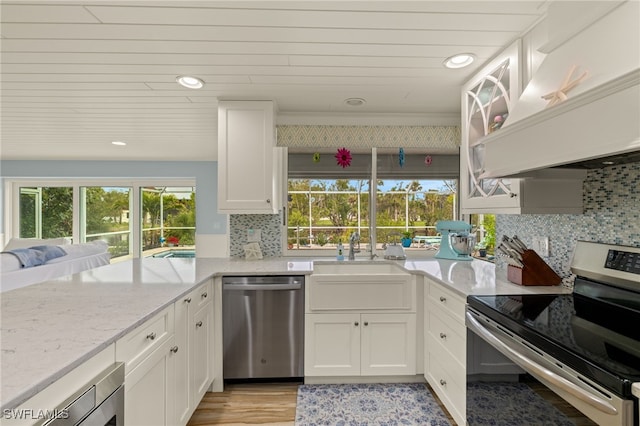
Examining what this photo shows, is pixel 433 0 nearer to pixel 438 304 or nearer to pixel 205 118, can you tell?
pixel 438 304

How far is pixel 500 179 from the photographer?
5.62 feet

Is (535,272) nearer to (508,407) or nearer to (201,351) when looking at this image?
(508,407)

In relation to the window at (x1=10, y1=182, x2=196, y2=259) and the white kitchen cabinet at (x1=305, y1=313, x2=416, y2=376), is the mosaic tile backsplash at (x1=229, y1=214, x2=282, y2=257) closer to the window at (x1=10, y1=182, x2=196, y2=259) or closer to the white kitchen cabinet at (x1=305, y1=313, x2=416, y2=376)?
the white kitchen cabinet at (x1=305, y1=313, x2=416, y2=376)

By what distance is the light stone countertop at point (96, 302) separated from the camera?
33.5 inches

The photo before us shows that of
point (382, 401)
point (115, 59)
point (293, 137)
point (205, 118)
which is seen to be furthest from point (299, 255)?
point (115, 59)

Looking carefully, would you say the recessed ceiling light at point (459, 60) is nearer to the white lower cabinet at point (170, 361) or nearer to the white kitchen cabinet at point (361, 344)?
the white kitchen cabinet at point (361, 344)

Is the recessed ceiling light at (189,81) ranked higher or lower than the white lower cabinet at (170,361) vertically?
higher

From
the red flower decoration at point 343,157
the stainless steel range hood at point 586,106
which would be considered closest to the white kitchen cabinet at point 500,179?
the stainless steel range hood at point 586,106

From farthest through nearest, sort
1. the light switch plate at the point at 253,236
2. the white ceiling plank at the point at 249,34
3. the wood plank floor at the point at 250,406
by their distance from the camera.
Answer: the light switch plate at the point at 253,236
the wood plank floor at the point at 250,406
the white ceiling plank at the point at 249,34

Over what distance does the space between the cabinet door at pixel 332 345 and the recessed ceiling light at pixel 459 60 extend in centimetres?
178

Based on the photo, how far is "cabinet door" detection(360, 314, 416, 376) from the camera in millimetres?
2287

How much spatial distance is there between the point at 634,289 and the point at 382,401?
1.55 meters

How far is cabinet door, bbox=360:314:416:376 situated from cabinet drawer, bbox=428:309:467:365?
0.58 feet

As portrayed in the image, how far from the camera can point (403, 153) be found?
10.2 feet
